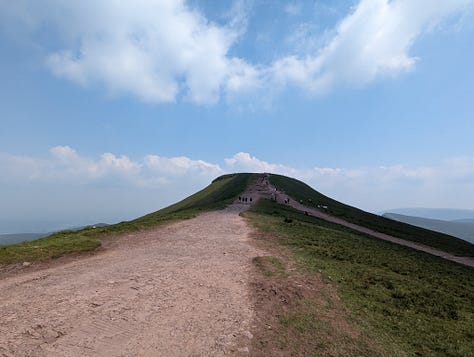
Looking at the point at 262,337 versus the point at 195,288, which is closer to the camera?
the point at 262,337

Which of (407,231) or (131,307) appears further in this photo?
(407,231)

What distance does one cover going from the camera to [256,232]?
79.9 feet

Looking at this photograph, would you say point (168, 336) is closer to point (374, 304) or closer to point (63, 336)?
point (63, 336)

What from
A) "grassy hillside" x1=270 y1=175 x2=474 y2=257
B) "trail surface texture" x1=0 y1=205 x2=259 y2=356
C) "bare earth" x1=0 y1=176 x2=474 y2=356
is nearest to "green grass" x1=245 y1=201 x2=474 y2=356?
"bare earth" x1=0 y1=176 x2=474 y2=356

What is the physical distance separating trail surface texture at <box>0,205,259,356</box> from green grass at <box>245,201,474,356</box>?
3309 millimetres

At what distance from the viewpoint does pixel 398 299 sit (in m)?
12.6

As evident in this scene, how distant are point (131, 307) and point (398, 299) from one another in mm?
11478

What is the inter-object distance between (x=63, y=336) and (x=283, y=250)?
536 inches

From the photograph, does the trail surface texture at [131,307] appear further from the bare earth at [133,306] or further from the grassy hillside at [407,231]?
the grassy hillside at [407,231]

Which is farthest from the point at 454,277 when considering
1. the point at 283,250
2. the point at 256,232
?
the point at 256,232

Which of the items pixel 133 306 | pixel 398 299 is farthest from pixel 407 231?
pixel 133 306

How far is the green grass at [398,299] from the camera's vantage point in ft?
30.5

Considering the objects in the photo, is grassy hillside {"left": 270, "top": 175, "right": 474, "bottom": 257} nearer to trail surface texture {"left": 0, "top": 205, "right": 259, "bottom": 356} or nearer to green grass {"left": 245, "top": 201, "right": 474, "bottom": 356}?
green grass {"left": 245, "top": 201, "right": 474, "bottom": 356}

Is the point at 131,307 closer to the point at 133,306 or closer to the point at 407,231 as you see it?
the point at 133,306
